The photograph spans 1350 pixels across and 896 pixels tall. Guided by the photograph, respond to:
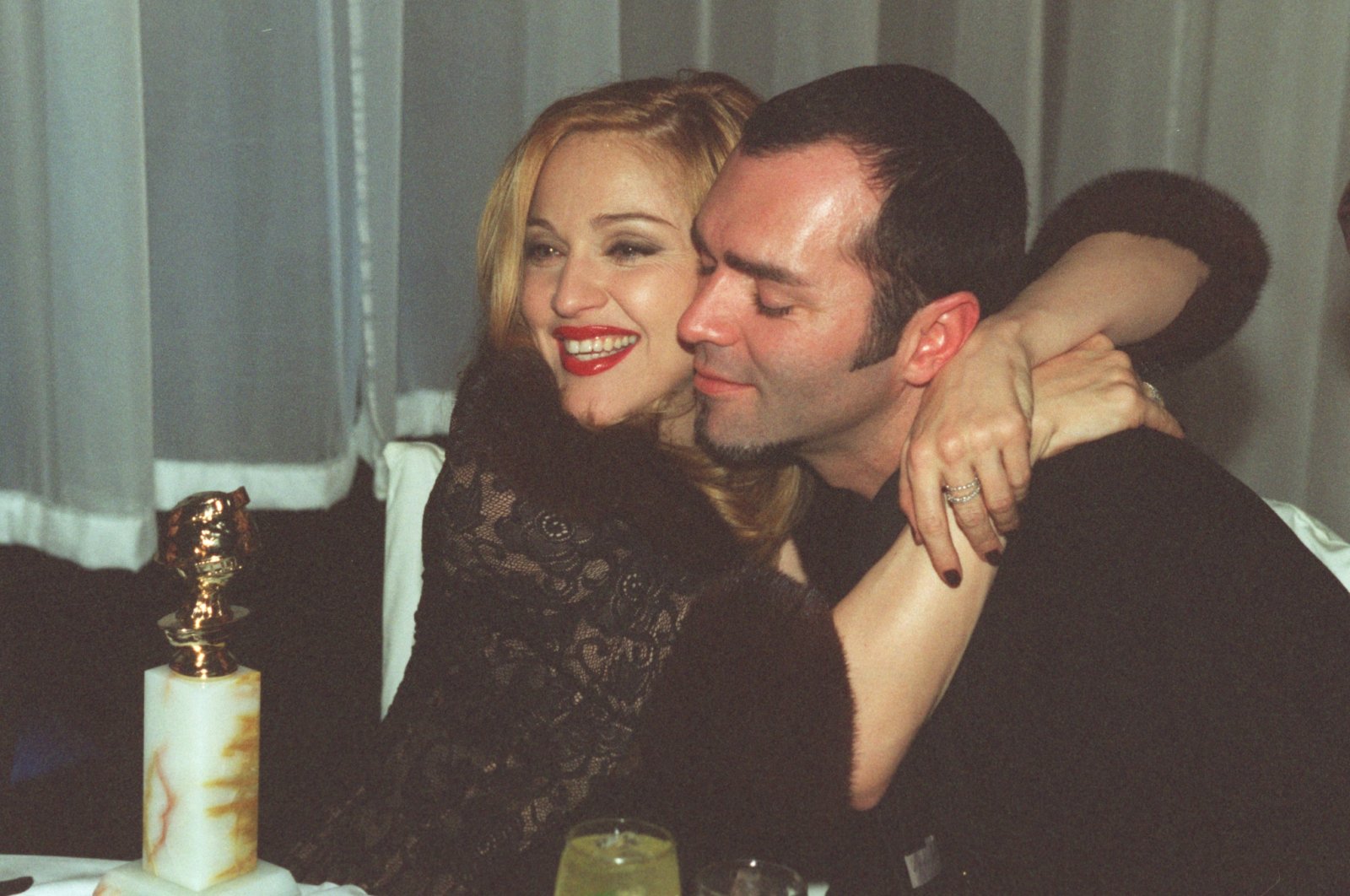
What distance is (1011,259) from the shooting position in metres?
1.51

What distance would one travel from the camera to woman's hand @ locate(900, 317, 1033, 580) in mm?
1213

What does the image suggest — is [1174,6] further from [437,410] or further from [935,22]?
[437,410]

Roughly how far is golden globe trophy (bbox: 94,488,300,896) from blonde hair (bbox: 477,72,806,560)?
0.91 m

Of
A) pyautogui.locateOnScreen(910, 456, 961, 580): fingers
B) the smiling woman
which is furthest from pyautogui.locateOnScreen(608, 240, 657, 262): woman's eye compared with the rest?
pyautogui.locateOnScreen(910, 456, 961, 580): fingers

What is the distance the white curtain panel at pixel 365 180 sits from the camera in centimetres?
199

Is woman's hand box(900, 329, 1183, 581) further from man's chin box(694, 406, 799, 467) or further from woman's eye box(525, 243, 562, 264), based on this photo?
woman's eye box(525, 243, 562, 264)

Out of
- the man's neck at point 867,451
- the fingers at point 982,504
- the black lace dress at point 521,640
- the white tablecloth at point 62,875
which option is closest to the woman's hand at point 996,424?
the fingers at point 982,504

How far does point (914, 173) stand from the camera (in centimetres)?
141

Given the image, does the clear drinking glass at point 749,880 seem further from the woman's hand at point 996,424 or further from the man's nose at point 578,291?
the man's nose at point 578,291

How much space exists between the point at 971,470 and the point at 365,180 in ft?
4.71

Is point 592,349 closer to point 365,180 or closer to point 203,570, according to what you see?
point 365,180

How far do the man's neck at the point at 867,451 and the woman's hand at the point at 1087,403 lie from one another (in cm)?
19

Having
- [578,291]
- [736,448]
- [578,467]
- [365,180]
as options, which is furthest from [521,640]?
[365,180]

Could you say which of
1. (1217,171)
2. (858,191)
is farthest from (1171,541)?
(1217,171)
